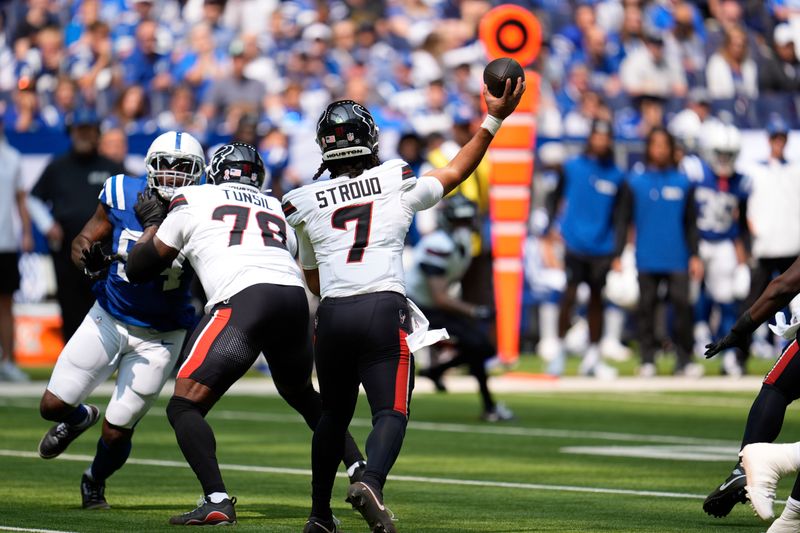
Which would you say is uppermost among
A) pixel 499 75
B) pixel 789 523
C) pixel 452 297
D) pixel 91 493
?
pixel 499 75

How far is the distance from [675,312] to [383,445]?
36.3 feet

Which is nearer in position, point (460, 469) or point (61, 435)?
point (61, 435)

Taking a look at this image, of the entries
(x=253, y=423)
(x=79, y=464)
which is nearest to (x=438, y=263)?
(x=253, y=423)

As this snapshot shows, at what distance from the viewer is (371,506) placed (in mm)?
6500

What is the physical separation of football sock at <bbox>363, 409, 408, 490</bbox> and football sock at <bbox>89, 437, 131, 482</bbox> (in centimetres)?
171

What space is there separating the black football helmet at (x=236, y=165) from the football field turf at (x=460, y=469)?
58.6 inches

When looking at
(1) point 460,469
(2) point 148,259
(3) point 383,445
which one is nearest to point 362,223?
(3) point 383,445

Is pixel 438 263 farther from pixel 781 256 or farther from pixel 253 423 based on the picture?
pixel 781 256

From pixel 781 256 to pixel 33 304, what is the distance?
7816 mm

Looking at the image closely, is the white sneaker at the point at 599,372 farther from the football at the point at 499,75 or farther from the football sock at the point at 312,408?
the football at the point at 499,75

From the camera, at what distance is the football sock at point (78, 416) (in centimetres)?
823

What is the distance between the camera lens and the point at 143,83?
74.9 feet

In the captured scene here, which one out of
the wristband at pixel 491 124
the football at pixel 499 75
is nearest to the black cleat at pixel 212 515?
the wristband at pixel 491 124

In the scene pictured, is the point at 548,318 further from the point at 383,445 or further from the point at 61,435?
the point at 383,445
